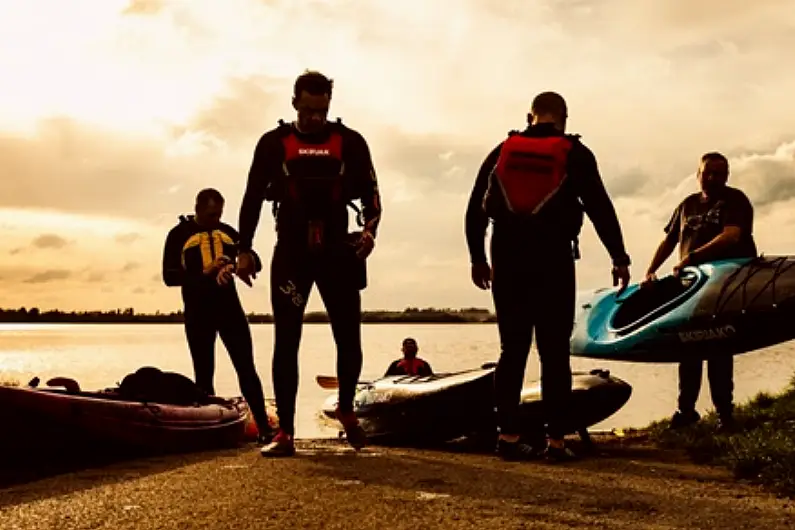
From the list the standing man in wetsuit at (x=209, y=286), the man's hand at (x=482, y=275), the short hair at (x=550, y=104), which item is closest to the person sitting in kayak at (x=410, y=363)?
the standing man in wetsuit at (x=209, y=286)

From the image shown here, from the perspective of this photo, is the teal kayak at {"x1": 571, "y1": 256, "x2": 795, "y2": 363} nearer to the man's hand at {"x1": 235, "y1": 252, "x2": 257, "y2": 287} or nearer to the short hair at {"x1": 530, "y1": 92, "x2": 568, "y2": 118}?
the short hair at {"x1": 530, "y1": 92, "x2": 568, "y2": 118}

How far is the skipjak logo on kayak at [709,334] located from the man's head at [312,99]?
13.0ft

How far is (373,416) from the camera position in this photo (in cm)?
837

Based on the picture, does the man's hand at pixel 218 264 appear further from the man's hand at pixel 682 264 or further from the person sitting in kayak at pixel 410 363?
the person sitting in kayak at pixel 410 363

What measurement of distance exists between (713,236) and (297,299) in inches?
152

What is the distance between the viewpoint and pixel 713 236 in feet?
26.3

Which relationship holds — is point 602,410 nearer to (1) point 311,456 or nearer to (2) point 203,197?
(1) point 311,456

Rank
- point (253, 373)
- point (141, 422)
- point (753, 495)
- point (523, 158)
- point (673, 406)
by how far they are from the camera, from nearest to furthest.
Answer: point (753, 495), point (523, 158), point (141, 422), point (253, 373), point (673, 406)

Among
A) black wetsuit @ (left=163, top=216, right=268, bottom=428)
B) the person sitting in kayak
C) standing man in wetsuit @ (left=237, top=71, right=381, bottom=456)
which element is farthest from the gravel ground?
the person sitting in kayak

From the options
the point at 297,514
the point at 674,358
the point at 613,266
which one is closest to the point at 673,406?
the point at 674,358

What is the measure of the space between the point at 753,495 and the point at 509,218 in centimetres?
225

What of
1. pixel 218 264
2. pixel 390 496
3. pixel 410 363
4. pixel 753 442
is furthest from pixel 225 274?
pixel 410 363

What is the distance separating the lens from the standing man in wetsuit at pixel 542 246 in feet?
19.8

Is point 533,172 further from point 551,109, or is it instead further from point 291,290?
point 291,290
